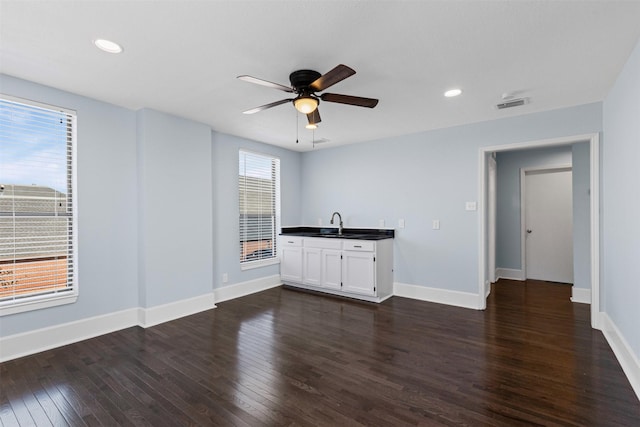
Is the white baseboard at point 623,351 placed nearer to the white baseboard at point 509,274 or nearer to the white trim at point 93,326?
the white baseboard at point 509,274

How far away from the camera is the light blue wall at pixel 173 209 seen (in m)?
3.56

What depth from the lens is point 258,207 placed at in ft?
17.2

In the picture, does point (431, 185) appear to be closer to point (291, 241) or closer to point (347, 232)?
point (347, 232)

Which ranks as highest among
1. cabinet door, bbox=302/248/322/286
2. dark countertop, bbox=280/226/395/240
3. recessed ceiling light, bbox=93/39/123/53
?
recessed ceiling light, bbox=93/39/123/53

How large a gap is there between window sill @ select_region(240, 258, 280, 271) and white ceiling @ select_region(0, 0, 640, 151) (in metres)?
2.50

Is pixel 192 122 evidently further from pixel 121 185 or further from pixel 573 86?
pixel 573 86

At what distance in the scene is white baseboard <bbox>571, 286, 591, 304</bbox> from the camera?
4219mm

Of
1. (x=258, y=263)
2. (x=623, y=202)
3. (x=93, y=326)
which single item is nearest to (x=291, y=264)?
(x=258, y=263)

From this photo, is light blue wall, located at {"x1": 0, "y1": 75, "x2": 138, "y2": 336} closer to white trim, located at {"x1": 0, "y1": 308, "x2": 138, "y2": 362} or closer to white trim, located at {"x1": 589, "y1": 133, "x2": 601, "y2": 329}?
white trim, located at {"x1": 0, "y1": 308, "x2": 138, "y2": 362}

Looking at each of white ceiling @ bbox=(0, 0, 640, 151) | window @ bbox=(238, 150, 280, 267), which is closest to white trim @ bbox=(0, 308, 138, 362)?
window @ bbox=(238, 150, 280, 267)

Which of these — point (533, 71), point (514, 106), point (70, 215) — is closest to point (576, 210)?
point (514, 106)

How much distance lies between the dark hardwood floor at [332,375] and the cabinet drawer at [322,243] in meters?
1.24

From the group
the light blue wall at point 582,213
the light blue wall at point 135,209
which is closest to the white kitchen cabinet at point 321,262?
the light blue wall at point 135,209

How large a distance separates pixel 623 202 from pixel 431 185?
2.15 metres
